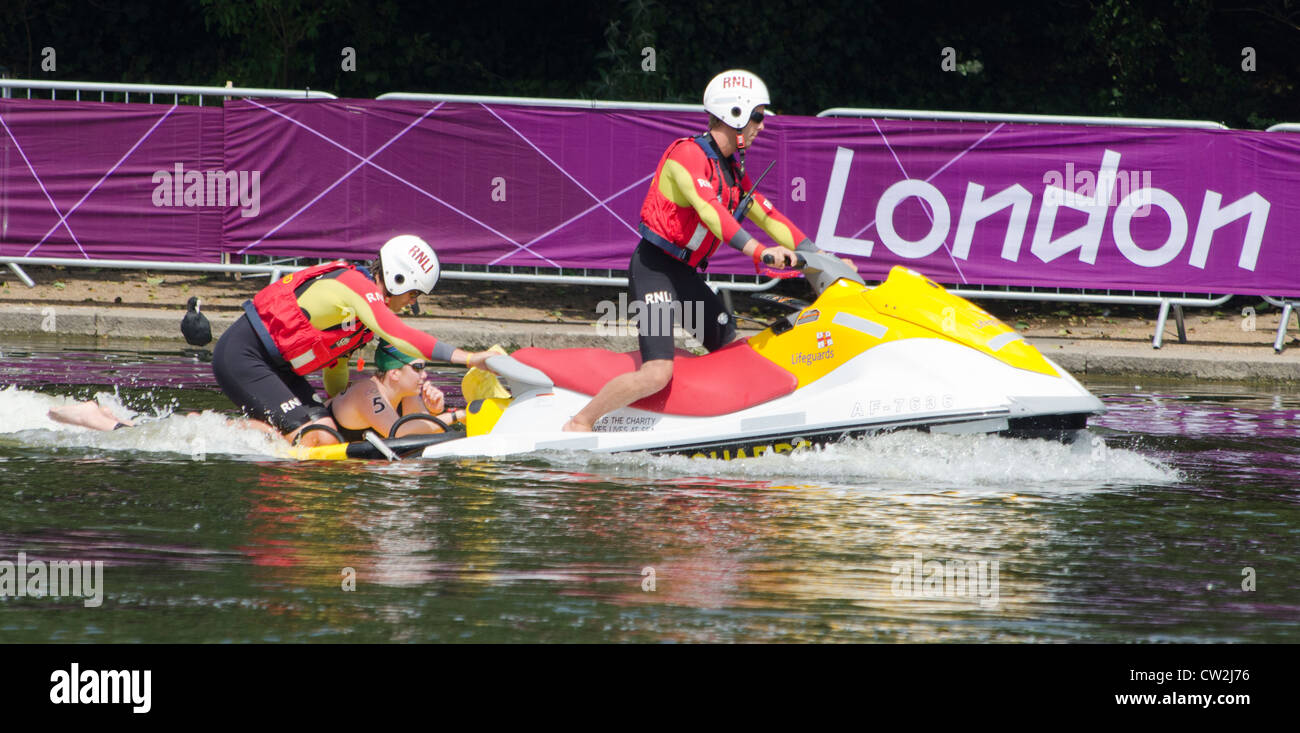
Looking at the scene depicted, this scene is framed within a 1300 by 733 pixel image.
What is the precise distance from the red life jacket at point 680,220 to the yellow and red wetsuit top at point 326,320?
3.66 feet

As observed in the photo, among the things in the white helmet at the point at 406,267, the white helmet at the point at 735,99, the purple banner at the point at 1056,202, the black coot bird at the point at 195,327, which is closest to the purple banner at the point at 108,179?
the purple banner at the point at 1056,202

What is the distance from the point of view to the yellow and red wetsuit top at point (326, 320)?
7426 mm

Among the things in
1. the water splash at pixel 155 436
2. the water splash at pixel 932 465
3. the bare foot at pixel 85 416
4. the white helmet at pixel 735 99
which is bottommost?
the water splash at pixel 932 465

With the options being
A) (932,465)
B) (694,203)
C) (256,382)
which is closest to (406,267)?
(256,382)

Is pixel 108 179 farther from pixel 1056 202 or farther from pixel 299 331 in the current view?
pixel 1056 202

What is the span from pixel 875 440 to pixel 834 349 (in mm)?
464

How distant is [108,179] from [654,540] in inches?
354

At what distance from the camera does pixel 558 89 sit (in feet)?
64.6

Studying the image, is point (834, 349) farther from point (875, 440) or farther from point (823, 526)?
point (823, 526)

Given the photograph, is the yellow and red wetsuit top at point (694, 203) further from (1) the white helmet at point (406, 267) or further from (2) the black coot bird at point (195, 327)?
(2) the black coot bird at point (195, 327)

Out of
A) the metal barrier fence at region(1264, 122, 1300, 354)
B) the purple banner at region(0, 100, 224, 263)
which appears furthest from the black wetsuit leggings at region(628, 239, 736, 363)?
the purple banner at region(0, 100, 224, 263)

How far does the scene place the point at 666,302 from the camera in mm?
7523
